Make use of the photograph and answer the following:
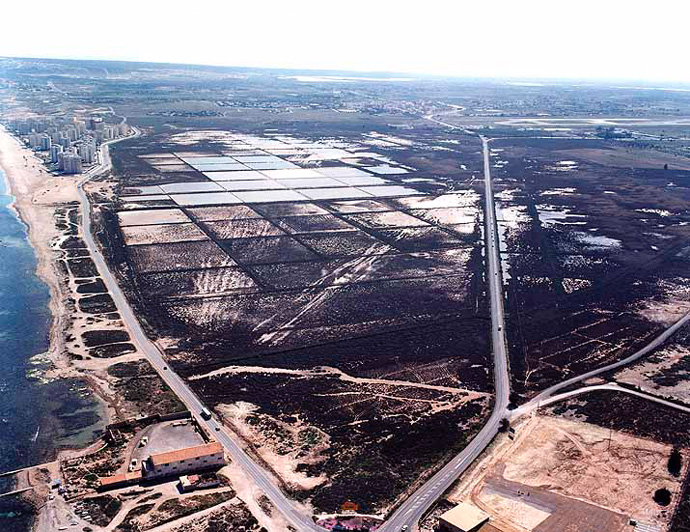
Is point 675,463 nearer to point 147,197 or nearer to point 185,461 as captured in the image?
point 185,461

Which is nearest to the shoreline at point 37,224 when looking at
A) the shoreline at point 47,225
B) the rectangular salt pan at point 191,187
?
the shoreline at point 47,225

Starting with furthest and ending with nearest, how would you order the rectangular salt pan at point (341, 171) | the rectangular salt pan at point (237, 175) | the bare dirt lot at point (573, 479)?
the rectangular salt pan at point (341, 171) → the rectangular salt pan at point (237, 175) → the bare dirt lot at point (573, 479)

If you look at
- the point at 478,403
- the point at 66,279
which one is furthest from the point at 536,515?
the point at 66,279

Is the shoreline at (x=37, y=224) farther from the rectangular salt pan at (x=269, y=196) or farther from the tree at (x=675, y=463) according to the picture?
the tree at (x=675, y=463)

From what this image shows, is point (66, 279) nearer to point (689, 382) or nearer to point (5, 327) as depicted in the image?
point (5, 327)

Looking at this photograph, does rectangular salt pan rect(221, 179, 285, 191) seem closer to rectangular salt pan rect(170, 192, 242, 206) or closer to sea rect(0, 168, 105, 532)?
rectangular salt pan rect(170, 192, 242, 206)

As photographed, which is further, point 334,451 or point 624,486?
point 334,451

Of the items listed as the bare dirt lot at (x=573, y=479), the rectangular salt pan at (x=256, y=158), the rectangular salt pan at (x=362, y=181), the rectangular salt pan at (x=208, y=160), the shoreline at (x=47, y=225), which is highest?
the rectangular salt pan at (x=256, y=158)
